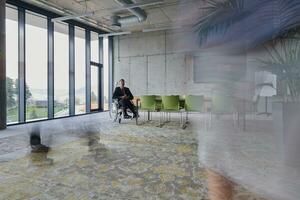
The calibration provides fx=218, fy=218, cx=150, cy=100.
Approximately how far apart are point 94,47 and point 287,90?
790 cm

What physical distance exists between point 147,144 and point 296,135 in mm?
2036

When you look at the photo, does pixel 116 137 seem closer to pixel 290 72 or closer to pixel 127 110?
pixel 127 110

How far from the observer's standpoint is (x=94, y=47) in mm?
8969

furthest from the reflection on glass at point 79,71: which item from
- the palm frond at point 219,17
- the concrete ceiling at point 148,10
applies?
the palm frond at point 219,17

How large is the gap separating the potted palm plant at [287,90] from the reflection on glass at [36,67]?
6060 millimetres

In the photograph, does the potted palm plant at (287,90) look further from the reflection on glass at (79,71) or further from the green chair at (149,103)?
the reflection on glass at (79,71)

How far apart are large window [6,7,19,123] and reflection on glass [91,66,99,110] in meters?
3.25

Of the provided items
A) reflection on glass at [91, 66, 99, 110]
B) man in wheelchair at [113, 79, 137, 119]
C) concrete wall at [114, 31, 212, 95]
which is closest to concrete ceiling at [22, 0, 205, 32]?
concrete wall at [114, 31, 212, 95]

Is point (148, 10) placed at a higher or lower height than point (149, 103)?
higher

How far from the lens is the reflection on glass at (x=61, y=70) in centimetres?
704

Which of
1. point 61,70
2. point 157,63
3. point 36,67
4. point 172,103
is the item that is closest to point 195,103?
point 172,103

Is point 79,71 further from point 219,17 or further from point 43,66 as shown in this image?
point 219,17

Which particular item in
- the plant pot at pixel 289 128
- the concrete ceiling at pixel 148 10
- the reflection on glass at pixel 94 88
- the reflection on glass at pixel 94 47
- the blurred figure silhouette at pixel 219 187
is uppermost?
the concrete ceiling at pixel 148 10

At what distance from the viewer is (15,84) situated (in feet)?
19.1
